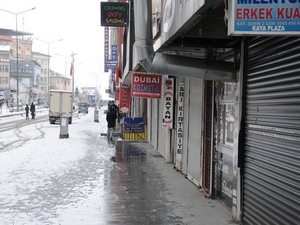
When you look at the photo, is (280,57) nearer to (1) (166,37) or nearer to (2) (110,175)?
(1) (166,37)

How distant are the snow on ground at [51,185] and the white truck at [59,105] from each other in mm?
22379

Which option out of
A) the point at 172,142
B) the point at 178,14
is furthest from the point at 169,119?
the point at 178,14

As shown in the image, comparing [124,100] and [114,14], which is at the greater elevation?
[114,14]

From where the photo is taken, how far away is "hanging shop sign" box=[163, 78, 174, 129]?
1345 centimetres

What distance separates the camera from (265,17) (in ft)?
13.2

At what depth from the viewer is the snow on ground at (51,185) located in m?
7.54

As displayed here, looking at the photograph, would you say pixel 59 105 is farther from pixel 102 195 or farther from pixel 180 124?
pixel 102 195

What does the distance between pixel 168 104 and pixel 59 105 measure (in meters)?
28.1

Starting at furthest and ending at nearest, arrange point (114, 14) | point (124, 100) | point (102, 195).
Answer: point (124, 100) → point (114, 14) → point (102, 195)

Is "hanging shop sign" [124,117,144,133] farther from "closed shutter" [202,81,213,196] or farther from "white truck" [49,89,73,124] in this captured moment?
"white truck" [49,89,73,124]

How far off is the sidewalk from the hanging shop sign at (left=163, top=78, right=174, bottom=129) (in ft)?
4.49

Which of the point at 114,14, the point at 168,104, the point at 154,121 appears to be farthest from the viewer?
the point at 154,121

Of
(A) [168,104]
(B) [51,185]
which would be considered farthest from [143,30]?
(A) [168,104]

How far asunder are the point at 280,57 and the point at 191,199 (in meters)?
4.32
